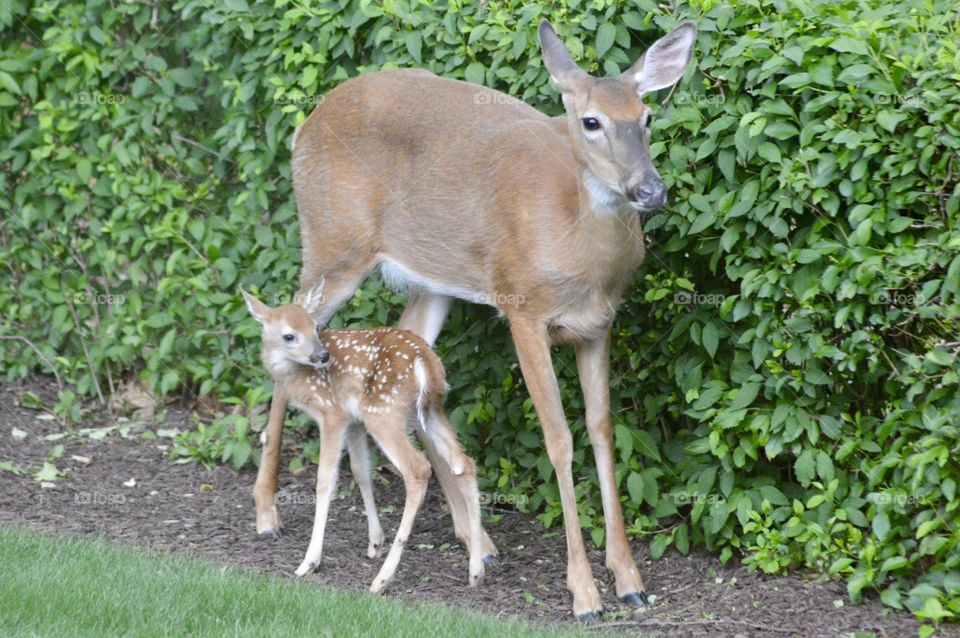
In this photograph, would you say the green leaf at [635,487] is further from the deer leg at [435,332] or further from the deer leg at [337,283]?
the deer leg at [337,283]

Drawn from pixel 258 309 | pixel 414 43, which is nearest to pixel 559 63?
pixel 414 43

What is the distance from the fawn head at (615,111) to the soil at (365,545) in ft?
5.88

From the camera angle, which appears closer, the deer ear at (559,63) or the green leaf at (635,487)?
the deer ear at (559,63)

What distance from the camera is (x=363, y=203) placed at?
285 inches

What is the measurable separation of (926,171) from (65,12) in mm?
5885

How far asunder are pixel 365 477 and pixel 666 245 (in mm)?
1894

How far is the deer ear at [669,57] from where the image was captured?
19.9ft

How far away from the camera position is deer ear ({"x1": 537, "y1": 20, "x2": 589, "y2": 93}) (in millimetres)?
6258

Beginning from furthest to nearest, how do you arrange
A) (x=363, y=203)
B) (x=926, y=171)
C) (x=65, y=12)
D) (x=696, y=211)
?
(x=65, y=12)
(x=363, y=203)
(x=696, y=211)
(x=926, y=171)

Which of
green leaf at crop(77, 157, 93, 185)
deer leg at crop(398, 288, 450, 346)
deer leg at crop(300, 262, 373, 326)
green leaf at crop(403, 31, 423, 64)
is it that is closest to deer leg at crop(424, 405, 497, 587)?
deer leg at crop(398, 288, 450, 346)

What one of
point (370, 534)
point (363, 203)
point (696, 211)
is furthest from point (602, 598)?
point (363, 203)

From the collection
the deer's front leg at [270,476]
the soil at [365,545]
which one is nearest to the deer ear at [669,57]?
the soil at [365,545]

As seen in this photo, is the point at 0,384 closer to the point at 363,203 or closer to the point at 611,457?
the point at 363,203

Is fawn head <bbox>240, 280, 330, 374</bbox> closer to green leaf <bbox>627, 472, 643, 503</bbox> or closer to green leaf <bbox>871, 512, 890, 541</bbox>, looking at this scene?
green leaf <bbox>627, 472, 643, 503</bbox>
